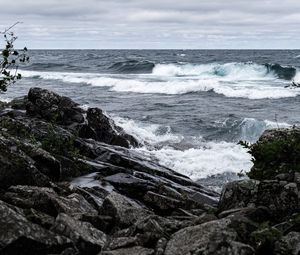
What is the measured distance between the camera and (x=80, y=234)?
18.6 feet

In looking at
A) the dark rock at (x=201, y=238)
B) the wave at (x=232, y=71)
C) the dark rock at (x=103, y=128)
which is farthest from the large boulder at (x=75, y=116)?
the wave at (x=232, y=71)

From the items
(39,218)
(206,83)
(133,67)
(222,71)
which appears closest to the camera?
(39,218)

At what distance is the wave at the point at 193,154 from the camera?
15.3 m

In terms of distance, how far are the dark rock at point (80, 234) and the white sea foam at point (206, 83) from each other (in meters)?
31.4

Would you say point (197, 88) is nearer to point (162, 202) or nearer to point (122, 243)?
point (162, 202)

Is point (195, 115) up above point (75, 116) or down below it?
below

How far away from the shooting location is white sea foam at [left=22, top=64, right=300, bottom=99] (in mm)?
38312

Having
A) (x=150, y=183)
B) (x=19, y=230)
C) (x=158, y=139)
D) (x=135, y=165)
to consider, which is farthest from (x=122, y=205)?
(x=158, y=139)

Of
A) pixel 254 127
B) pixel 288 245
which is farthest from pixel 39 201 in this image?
pixel 254 127

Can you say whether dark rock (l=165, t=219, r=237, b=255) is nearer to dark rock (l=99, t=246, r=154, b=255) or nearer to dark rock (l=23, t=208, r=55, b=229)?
dark rock (l=99, t=246, r=154, b=255)

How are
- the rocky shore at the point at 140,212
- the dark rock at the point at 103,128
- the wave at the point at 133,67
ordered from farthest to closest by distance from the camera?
the wave at the point at 133,67, the dark rock at the point at 103,128, the rocky shore at the point at 140,212

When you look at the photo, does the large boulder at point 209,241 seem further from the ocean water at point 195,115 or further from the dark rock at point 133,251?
the ocean water at point 195,115

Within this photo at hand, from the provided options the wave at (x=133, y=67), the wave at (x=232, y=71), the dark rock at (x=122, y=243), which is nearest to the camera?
the dark rock at (x=122, y=243)

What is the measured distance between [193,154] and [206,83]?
2622 centimetres
